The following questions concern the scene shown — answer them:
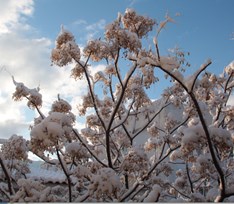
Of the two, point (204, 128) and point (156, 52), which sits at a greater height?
point (156, 52)

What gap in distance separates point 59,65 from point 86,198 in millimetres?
2413

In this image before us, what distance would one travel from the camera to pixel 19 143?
5633 millimetres

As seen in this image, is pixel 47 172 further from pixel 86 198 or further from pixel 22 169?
pixel 86 198

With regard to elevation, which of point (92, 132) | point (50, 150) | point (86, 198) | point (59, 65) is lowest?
point (86, 198)

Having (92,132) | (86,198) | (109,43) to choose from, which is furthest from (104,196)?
(92,132)

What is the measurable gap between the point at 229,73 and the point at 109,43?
3410mm

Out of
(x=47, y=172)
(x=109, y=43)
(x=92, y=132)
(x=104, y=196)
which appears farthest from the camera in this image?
(x=47, y=172)

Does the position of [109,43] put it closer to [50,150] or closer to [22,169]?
[50,150]

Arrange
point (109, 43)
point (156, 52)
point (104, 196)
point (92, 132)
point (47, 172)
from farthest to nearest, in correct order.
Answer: point (47, 172) < point (92, 132) < point (109, 43) < point (104, 196) < point (156, 52)

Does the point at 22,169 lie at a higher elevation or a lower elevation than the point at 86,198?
higher

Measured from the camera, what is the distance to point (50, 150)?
4.92 metres

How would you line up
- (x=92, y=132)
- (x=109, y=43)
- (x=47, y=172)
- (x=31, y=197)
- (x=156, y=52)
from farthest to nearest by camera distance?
1. (x=47, y=172)
2. (x=92, y=132)
3. (x=109, y=43)
4. (x=31, y=197)
5. (x=156, y=52)

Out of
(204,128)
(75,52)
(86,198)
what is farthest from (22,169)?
(204,128)

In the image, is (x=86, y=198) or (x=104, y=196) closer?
(x=104, y=196)
